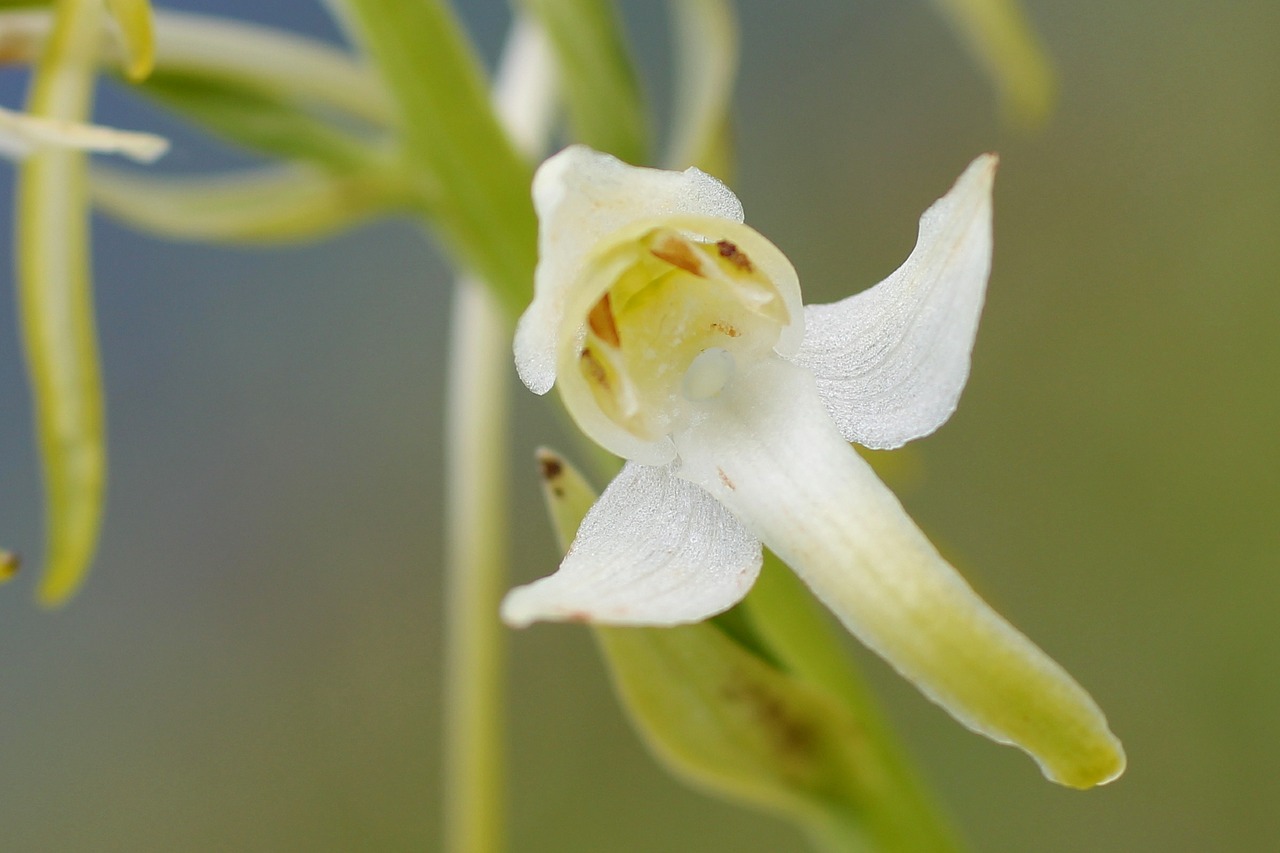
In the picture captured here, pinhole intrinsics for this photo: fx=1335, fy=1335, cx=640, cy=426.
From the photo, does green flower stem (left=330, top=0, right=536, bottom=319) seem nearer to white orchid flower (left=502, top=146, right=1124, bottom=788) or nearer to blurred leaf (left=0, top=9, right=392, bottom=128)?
blurred leaf (left=0, top=9, right=392, bottom=128)

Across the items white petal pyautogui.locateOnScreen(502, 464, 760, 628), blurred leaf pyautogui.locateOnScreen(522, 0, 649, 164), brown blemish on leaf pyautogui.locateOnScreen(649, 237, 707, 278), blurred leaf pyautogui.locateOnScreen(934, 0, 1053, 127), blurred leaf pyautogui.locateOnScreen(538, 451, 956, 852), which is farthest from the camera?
blurred leaf pyautogui.locateOnScreen(934, 0, 1053, 127)

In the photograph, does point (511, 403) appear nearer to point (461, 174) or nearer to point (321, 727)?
point (321, 727)

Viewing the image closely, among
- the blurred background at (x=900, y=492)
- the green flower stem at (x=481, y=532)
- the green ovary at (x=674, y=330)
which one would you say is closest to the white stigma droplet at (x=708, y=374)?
the green ovary at (x=674, y=330)

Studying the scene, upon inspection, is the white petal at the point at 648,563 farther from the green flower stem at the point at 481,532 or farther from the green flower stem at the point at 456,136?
the green flower stem at the point at 481,532

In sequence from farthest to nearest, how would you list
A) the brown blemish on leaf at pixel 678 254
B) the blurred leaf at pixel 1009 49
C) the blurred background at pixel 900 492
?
1. the blurred background at pixel 900 492
2. the blurred leaf at pixel 1009 49
3. the brown blemish on leaf at pixel 678 254

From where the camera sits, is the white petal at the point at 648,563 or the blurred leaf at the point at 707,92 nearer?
the white petal at the point at 648,563

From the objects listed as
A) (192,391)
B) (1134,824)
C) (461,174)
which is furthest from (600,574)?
(192,391)

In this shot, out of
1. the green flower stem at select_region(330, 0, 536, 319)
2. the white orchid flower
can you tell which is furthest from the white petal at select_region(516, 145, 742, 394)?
the green flower stem at select_region(330, 0, 536, 319)
